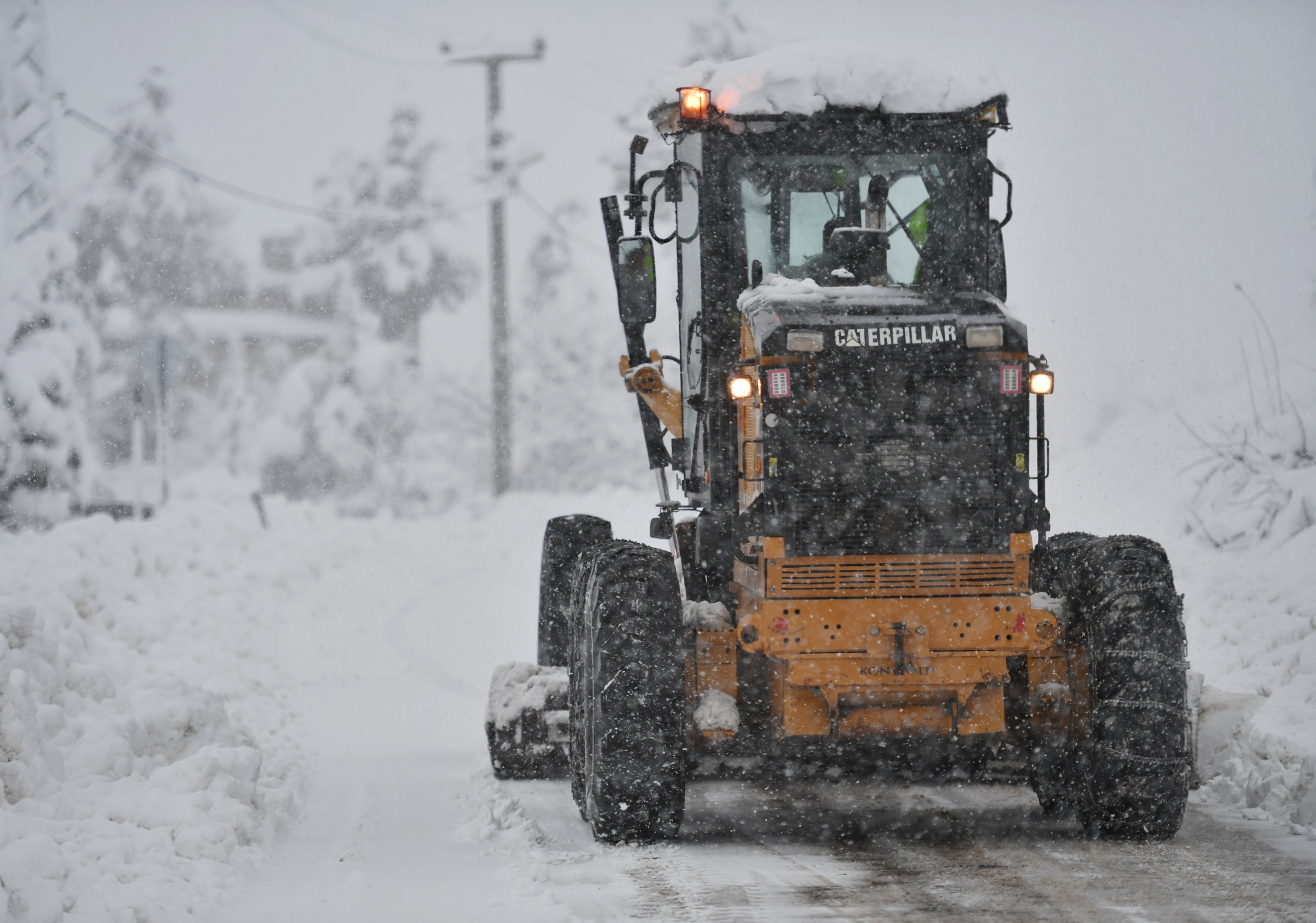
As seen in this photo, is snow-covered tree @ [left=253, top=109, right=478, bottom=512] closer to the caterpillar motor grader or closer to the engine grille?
the caterpillar motor grader

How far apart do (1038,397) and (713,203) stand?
1.91m

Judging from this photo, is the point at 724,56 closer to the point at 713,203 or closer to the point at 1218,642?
the point at 1218,642

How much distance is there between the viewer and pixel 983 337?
724cm

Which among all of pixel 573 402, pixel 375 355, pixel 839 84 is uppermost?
pixel 375 355

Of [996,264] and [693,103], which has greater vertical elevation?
[693,103]

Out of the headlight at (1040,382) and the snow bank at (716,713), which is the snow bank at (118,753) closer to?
the snow bank at (716,713)

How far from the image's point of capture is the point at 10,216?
28375 millimetres

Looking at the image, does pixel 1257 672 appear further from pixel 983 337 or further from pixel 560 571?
pixel 983 337

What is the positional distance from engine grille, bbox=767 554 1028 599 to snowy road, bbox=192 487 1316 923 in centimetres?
119

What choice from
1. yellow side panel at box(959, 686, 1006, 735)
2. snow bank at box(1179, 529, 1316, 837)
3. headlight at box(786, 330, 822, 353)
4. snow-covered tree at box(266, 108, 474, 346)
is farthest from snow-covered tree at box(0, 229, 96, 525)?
yellow side panel at box(959, 686, 1006, 735)

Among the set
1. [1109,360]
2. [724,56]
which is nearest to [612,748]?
[1109,360]

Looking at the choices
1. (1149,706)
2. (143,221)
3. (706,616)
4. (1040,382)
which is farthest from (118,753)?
(143,221)

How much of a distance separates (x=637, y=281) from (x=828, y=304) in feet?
3.93

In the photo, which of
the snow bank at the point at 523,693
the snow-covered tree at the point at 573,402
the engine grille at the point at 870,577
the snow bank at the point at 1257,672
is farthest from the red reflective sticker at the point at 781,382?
the snow-covered tree at the point at 573,402
